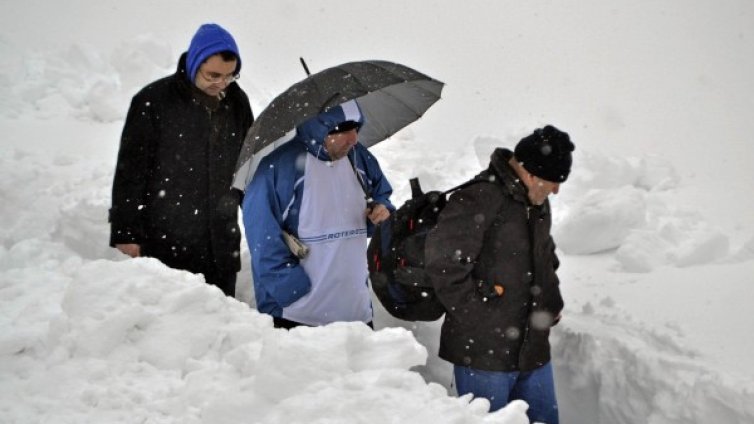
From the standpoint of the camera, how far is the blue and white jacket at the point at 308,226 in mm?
3254

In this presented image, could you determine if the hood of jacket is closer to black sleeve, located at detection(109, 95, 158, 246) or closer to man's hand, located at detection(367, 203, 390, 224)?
man's hand, located at detection(367, 203, 390, 224)

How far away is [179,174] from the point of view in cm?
371

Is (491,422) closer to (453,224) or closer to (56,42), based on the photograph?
(453,224)

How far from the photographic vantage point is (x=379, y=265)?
3.36 metres

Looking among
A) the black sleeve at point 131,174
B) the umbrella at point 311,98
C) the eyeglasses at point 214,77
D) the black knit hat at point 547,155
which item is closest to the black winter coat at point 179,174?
the black sleeve at point 131,174

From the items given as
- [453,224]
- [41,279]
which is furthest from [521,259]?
[41,279]

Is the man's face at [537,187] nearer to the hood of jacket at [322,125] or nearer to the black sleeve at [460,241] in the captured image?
the black sleeve at [460,241]

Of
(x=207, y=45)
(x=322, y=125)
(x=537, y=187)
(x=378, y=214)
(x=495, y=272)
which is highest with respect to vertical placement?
(x=207, y=45)

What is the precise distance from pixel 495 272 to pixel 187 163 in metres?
1.76

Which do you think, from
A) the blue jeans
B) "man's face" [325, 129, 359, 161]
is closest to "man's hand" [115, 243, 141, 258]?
"man's face" [325, 129, 359, 161]

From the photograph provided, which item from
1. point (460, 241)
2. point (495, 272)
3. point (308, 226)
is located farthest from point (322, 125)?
point (495, 272)

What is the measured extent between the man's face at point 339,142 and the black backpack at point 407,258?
1.17 feet

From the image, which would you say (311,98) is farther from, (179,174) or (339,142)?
(179,174)

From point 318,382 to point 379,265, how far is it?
1335 millimetres
